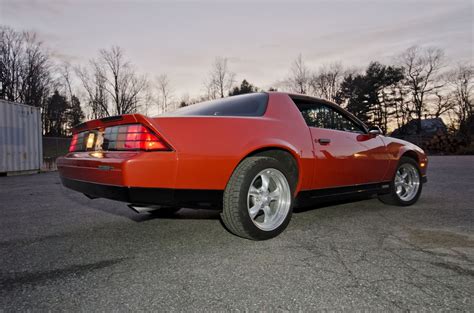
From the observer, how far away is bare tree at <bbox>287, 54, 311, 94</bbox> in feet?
130

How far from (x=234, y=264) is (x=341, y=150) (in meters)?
1.88

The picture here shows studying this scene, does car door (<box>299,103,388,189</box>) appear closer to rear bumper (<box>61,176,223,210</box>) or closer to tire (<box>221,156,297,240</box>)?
tire (<box>221,156,297,240</box>)

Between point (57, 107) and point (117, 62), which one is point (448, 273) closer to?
point (117, 62)

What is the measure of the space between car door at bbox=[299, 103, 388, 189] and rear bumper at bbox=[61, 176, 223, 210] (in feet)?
3.81

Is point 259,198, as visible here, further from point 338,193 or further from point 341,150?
point 341,150

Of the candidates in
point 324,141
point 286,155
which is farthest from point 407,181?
point 286,155

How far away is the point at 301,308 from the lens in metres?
1.43

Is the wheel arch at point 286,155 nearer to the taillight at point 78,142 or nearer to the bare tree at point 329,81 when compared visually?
the taillight at point 78,142

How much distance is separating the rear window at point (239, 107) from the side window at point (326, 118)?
0.51 meters

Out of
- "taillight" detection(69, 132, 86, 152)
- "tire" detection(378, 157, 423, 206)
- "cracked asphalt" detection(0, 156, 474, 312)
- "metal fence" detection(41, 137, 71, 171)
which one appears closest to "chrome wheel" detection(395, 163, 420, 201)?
"tire" detection(378, 157, 423, 206)

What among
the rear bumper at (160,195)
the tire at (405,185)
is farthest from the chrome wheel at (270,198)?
the tire at (405,185)

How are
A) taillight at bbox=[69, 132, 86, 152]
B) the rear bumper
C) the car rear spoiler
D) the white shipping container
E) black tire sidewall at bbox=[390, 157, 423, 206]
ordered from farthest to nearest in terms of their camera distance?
the white shipping container
black tire sidewall at bbox=[390, 157, 423, 206]
taillight at bbox=[69, 132, 86, 152]
the car rear spoiler
the rear bumper

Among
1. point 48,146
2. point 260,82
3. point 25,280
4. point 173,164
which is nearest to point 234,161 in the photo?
point 173,164

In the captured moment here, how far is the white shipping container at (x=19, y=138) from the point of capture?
10391 millimetres
